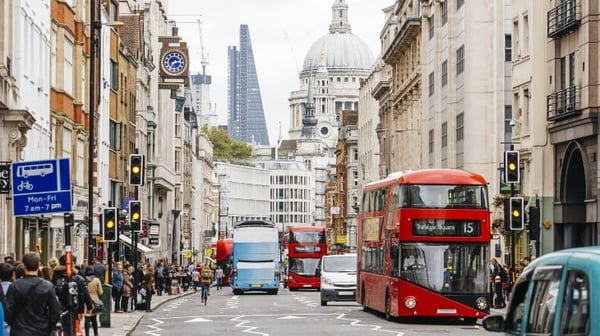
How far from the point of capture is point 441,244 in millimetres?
37438

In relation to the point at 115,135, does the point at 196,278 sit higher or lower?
lower

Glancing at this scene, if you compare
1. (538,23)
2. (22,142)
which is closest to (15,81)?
(22,142)

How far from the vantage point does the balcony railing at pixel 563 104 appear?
48.4 m

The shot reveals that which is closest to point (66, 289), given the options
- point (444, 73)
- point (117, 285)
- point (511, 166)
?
point (511, 166)

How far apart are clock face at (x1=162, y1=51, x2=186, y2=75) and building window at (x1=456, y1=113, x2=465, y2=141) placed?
22.6 metres

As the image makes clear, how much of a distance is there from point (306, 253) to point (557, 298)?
237 ft

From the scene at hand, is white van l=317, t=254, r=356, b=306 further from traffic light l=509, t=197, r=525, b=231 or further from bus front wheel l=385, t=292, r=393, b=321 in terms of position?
traffic light l=509, t=197, r=525, b=231

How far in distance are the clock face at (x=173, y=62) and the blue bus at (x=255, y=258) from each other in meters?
21.2

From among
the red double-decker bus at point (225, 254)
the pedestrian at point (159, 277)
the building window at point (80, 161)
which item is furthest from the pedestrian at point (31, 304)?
the red double-decker bus at point (225, 254)

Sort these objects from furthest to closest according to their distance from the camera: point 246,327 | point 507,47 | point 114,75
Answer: point 114,75 → point 507,47 → point 246,327

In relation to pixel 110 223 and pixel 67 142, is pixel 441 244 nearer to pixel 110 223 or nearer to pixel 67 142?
pixel 110 223

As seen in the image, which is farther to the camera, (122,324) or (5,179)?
(122,324)

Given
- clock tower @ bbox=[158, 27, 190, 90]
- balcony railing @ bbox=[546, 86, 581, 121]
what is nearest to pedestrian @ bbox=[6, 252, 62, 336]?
balcony railing @ bbox=[546, 86, 581, 121]

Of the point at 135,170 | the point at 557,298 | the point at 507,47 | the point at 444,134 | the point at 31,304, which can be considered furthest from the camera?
the point at 444,134
